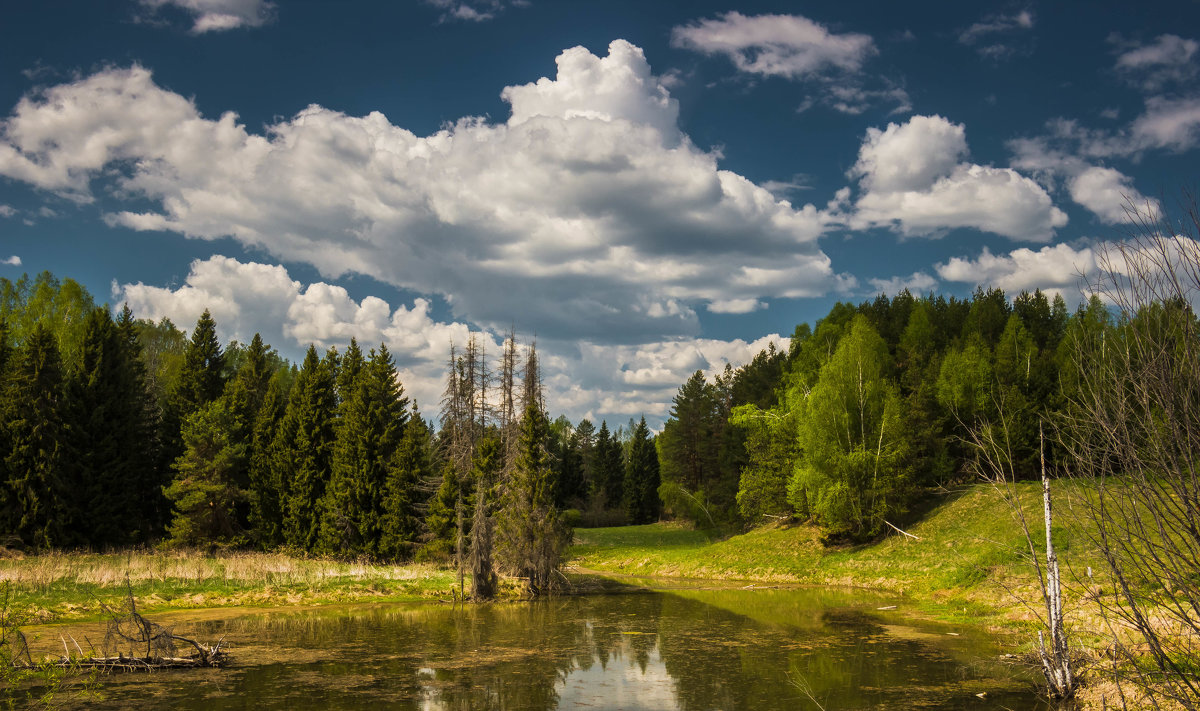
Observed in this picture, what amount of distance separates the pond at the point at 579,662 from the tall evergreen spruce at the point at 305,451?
17.0 meters

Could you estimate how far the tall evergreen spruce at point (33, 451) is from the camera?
1416 inches

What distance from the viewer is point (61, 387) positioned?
1507 inches

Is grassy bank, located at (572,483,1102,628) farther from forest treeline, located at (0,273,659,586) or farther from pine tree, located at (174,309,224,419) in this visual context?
pine tree, located at (174,309,224,419)

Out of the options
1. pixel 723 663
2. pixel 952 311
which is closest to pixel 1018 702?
pixel 723 663

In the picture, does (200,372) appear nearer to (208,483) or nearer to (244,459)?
(244,459)

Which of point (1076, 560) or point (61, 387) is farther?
point (61, 387)

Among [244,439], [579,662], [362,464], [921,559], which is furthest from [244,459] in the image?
[921,559]

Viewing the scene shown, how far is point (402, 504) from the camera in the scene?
38.8m

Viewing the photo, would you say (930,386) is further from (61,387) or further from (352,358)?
(61,387)

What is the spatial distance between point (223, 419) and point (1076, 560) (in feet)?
144

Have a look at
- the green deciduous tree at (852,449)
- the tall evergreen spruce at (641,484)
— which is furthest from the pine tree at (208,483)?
the tall evergreen spruce at (641,484)

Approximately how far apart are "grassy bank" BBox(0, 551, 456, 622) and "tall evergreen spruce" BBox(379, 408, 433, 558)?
12.6ft

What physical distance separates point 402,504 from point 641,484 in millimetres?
47631

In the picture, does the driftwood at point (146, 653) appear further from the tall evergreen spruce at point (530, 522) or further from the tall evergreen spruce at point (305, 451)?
the tall evergreen spruce at point (305, 451)
